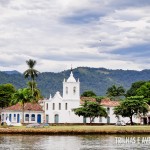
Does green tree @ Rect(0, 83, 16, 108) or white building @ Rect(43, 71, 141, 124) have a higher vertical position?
green tree @ Rect(0, 83, 16, 108)

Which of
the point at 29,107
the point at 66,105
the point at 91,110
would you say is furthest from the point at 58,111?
the point at 91,110

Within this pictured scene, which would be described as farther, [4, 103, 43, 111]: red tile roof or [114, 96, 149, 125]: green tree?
[4, 103, 43, 111]: red tile roof

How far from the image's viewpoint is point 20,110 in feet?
394

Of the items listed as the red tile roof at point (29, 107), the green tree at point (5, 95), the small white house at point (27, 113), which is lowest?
the small white house at point (27, 113)

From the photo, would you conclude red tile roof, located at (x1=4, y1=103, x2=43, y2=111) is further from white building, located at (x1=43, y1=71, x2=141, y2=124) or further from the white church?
white building, located at (x1=43, y1=71, x2=141, y2=124)

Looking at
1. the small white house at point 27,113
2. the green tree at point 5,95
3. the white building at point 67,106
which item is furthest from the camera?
the green tree at point 5,95

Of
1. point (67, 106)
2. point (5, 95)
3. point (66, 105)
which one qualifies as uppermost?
point (5, 95)

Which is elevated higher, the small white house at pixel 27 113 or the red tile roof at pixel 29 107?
the red tile roof at pixel 29 107

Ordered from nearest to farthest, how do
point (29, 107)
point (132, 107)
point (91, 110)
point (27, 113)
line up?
point (132, 107)
point (91, 110)
point (29, 107)
point (27, 113)

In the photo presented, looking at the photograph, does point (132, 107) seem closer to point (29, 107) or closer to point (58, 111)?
point (58, 111)

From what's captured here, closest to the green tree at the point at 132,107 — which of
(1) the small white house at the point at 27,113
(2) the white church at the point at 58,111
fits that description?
(2) the white church at the point at 58,111

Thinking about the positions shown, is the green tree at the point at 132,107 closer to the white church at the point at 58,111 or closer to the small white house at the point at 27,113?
the white church at the point at 58,111

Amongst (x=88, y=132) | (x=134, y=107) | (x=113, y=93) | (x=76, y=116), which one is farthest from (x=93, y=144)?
(x=113, y=93)

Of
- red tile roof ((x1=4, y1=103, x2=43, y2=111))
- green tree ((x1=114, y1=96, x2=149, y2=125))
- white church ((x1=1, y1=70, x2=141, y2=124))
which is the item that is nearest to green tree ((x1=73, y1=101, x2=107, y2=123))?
green tree ((x1=114, y1=96, x2=149, y2=125))
